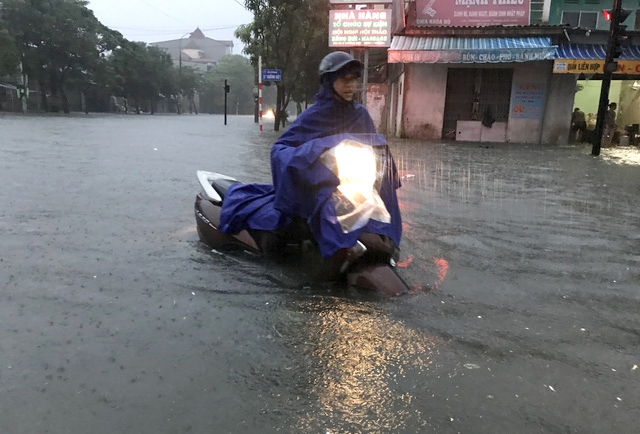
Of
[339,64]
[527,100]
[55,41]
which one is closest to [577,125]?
[527,100]

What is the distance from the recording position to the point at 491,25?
1780 cm

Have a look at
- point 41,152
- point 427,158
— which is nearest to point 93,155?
point 41,152

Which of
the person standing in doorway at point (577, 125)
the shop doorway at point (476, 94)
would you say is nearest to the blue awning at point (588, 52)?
the shop doorway at point (476, 94)

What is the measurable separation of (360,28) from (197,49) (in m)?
112

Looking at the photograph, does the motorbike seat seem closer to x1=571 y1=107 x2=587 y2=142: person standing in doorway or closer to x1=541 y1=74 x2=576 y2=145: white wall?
x1=541 y1=74 x2=576 y2=145: white wall

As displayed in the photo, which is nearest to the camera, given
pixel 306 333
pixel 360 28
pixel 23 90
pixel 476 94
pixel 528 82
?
pixel 306 333

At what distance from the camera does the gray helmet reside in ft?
10.4

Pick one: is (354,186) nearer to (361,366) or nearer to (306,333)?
(306,333)

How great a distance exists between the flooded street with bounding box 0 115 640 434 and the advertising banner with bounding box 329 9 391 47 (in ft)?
49.5

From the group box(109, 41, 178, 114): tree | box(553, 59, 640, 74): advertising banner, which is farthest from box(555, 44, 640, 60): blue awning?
box(109, 41, 178, 114): tree

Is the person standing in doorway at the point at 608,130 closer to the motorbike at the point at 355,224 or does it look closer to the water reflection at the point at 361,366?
the motorbike at the point at 355,224

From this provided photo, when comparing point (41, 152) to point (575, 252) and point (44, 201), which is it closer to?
point (44, 201)

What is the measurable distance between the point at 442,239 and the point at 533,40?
15.3m

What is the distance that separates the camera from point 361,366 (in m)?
2.27
